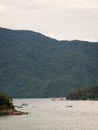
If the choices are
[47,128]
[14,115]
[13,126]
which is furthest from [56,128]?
[14,115]

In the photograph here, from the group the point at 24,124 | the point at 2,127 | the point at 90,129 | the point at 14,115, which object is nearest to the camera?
the point at 90,129

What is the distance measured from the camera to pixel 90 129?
130 meters

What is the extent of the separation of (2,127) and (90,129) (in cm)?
2660

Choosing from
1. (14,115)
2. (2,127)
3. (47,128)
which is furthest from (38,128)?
(14,115)

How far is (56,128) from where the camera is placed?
135125mm

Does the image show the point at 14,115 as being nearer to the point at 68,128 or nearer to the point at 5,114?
the point at 5,114

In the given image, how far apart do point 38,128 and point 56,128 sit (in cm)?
511

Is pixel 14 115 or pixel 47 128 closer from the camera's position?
pixel 47 128

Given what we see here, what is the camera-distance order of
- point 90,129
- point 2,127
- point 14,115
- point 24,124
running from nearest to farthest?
point 90,129 → point 2,127 → point 24,124 → point 14,115

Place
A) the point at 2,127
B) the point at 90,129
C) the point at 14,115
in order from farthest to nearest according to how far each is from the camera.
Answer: the point at 14,115 → the point at 2,127 → the point at 90,129

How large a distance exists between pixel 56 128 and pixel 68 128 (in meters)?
3.40

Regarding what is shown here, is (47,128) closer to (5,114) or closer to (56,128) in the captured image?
(56,128)

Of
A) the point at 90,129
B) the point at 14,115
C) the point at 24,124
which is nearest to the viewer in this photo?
the point at 90,129

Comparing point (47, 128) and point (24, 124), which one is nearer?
point (47, 128)
